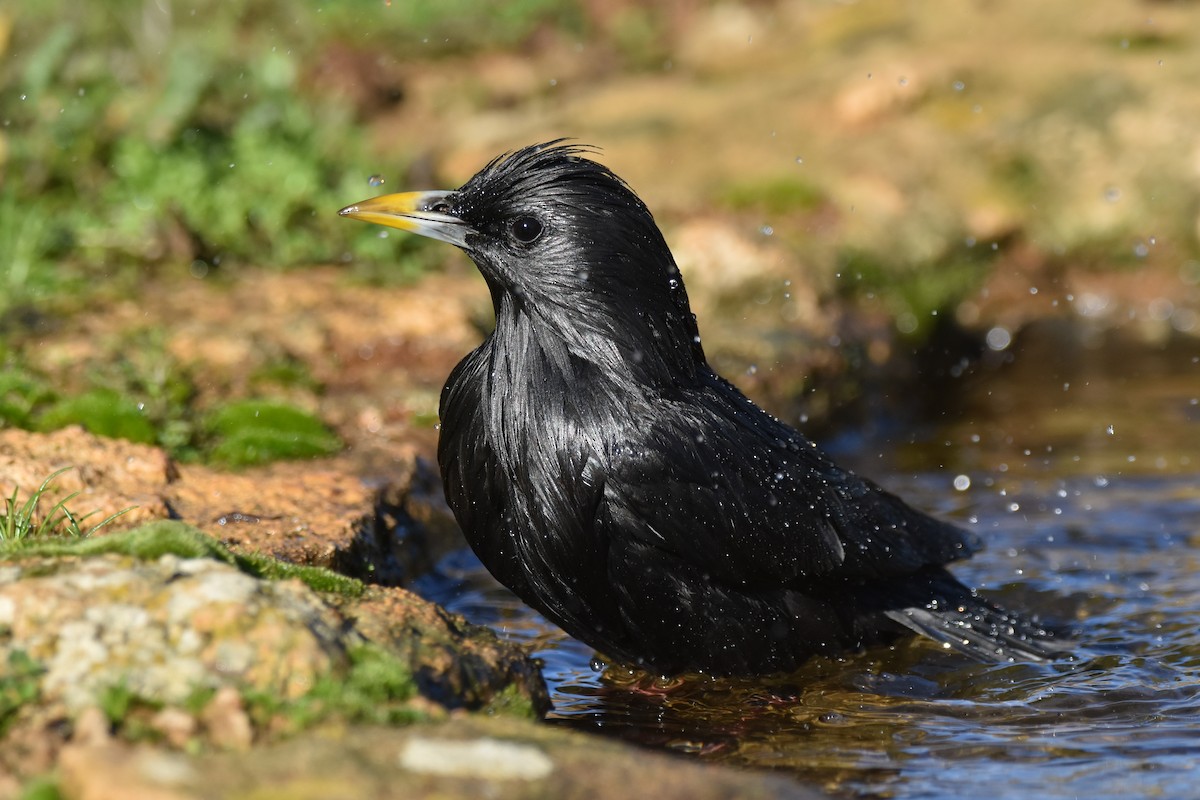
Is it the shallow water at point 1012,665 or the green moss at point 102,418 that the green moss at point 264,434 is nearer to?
the green moss at point 102,418

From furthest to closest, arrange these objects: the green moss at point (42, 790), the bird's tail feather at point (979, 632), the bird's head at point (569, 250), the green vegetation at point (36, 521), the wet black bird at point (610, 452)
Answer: the bird's tail feather at point (979, 632), the bird's head at point (569, 250), the wet black bird at point (610, 452), the green vegetation at point (36, 521), the green moss at point (42, 790)

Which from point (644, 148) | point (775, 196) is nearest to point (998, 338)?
point (775, 196)

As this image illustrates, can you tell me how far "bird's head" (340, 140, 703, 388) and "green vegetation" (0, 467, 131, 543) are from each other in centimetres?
115

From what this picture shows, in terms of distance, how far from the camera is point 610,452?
4039mm

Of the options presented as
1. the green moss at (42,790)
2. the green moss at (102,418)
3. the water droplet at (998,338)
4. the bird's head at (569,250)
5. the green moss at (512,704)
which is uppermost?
the water droplet at (998,338)

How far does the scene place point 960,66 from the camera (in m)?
9.27

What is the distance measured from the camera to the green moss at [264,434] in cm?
526

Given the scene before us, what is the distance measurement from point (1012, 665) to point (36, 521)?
2.99m

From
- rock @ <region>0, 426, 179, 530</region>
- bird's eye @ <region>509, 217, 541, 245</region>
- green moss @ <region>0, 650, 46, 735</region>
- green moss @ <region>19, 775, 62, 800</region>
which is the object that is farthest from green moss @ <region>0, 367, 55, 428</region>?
green moss @ <region>19, 775, 62, 800</region>

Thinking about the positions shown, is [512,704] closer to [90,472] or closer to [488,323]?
[90,472]

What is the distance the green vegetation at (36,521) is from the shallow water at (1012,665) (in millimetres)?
1452

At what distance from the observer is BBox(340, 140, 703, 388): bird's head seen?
13.8 ft

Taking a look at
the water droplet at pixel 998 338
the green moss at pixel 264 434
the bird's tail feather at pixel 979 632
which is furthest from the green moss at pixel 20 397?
the water droplet at pixel 998 338

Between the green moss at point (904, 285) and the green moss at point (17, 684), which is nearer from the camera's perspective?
the green moss at point (17, 684)
